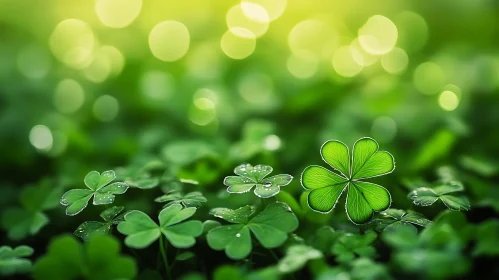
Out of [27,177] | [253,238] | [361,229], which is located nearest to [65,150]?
[27,177]

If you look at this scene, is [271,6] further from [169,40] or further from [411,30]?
[411,30]

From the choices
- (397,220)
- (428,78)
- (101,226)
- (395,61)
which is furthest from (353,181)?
(395,61)

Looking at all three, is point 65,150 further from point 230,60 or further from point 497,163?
point 497,163

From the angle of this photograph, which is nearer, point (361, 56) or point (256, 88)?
point (256, 88)

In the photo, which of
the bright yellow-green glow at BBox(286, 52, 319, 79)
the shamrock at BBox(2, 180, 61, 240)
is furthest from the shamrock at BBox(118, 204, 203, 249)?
the bright yellow-green glow at BBox(286, 52, 319, 79)

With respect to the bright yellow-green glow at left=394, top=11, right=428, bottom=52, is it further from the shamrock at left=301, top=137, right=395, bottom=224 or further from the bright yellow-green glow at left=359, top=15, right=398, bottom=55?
the shamrock at left=301, top=137, right=395, bottom=224

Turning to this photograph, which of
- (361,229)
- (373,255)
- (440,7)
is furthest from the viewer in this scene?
(440,7)
